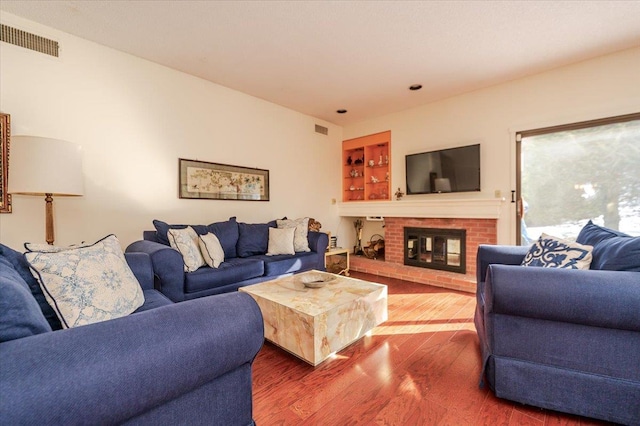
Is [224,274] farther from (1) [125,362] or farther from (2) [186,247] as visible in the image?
(1) [125,362]

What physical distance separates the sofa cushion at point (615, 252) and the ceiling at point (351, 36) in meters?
1.91

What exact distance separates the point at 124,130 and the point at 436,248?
13.9 feet

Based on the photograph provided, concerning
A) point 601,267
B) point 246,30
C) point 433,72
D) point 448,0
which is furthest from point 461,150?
point 246,30

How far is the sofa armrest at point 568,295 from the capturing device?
1.17 m

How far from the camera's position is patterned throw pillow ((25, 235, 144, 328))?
1.15 m

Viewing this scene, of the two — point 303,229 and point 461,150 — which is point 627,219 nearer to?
point 461,150

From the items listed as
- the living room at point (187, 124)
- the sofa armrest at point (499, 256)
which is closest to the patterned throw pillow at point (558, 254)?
the sofa armrest at point (499, 256)

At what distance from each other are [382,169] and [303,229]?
2.20 m

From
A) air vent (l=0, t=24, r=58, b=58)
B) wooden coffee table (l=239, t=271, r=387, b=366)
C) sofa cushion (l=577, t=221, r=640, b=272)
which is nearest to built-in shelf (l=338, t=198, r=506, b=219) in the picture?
sofa cushion (l=577, t=221, r=640, b=272)

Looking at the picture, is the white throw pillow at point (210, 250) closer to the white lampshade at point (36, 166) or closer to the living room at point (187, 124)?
the living room at point (187, 124)

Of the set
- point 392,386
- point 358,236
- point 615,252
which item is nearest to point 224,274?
point 392,386

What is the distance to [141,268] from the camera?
1.86 metres

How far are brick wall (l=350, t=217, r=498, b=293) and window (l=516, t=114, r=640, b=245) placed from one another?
42 cm

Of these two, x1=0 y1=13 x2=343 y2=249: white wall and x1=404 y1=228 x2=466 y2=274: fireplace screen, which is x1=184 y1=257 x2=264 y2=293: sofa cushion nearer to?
x1=0 y1=13 x2=343 y2=249: white wall
